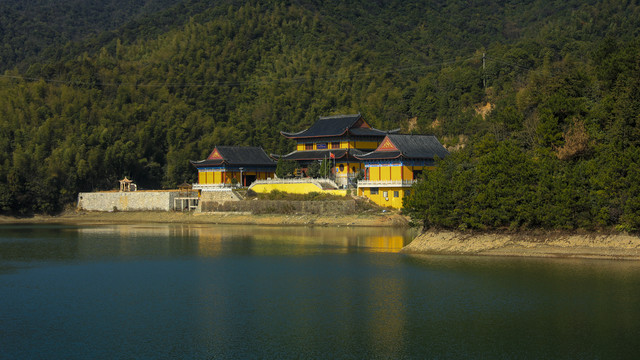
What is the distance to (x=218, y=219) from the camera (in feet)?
218

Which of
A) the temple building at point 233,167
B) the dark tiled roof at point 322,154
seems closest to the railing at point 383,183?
the dark tiled roof at point 322,154

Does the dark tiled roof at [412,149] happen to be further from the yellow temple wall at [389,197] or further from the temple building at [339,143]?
the temple building at [339,143]

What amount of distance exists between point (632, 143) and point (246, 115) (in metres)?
67.3

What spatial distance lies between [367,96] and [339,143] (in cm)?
2243

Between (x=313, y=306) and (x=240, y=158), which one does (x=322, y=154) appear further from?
(x=313, y=306)

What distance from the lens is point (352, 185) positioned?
66125mm

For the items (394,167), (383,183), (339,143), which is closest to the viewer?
(383,183)

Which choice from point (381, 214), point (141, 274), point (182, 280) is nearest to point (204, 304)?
point (182, 280)

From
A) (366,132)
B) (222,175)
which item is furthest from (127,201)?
(366,132)

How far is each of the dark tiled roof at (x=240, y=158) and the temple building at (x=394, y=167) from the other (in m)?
15.5

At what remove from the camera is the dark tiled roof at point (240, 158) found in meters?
74.6

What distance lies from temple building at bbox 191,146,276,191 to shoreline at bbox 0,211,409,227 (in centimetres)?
533

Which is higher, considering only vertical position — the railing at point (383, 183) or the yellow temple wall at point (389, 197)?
the railing at point (383, 183)

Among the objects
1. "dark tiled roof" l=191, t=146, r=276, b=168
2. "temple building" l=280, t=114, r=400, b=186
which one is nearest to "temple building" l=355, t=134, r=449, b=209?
"temple building" l=280, t=114, r=400, b=186
